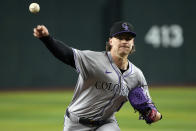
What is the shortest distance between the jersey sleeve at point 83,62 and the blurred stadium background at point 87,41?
38.6 ft

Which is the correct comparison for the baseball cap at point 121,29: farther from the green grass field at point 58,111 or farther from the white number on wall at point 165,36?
the white number on wall at point 165,36

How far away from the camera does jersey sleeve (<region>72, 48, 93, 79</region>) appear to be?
477 centimetres

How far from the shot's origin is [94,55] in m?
5.06

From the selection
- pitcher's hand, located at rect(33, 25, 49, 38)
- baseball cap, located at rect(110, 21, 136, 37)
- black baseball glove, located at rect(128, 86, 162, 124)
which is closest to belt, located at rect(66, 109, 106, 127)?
black baseball glove, located at rect(128, 86, 162, 124)

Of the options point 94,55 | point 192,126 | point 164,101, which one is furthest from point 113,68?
point 164,101

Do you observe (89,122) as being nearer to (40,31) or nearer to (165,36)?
(40,31)

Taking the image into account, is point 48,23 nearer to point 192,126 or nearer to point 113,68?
point 192,126

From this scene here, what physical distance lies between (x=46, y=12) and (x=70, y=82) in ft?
10.9

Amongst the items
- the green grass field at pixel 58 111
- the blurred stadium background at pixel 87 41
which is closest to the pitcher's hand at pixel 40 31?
the green grass field at pixel 58 111

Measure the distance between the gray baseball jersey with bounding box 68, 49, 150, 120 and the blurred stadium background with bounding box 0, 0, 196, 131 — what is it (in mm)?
11482

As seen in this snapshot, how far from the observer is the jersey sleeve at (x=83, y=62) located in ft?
15.7

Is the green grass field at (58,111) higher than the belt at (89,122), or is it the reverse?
the belt at (89,122)

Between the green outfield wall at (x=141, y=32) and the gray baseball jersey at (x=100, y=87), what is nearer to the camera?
the gray baseball jersey at (x=100, y=87)

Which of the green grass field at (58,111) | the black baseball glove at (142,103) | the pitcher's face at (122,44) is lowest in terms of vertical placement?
the green grass field at (58,111)
